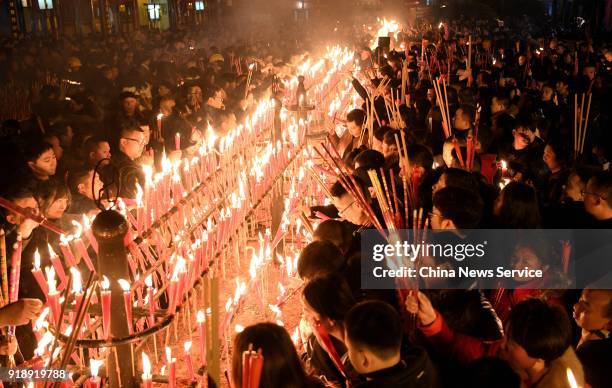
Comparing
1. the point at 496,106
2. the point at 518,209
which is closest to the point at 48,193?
the point at 518,209

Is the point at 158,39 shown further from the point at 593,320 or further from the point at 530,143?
the point at 593,320

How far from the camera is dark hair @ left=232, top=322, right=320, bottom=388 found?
6.79 feet

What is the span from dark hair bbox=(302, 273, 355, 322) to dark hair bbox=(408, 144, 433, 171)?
2.02 metres

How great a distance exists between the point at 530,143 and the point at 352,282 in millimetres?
2778

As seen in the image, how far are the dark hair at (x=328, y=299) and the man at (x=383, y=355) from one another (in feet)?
1.12

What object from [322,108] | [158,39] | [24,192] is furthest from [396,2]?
[24,192]

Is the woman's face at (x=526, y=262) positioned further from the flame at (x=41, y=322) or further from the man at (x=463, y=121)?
the man at (x=463, y=121)

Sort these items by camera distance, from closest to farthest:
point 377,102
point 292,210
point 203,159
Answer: point 203,159 → point 292,210 → point 377,102

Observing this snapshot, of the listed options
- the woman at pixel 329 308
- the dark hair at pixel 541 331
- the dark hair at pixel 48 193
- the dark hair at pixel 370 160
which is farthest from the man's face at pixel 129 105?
the dark hair at pixel 541 331

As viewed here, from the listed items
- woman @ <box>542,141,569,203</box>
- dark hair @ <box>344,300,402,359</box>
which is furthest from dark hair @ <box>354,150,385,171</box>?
dark hair @ <box>344,300,402,359</box>

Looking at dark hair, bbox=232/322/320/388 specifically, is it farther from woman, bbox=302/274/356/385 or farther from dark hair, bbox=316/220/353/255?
→ dark hair, bbox=316/220/353/255

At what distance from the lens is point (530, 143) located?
5180 mm

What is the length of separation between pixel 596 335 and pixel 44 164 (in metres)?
3.39

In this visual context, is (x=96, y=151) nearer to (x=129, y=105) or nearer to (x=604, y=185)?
(x=129, y=105)
